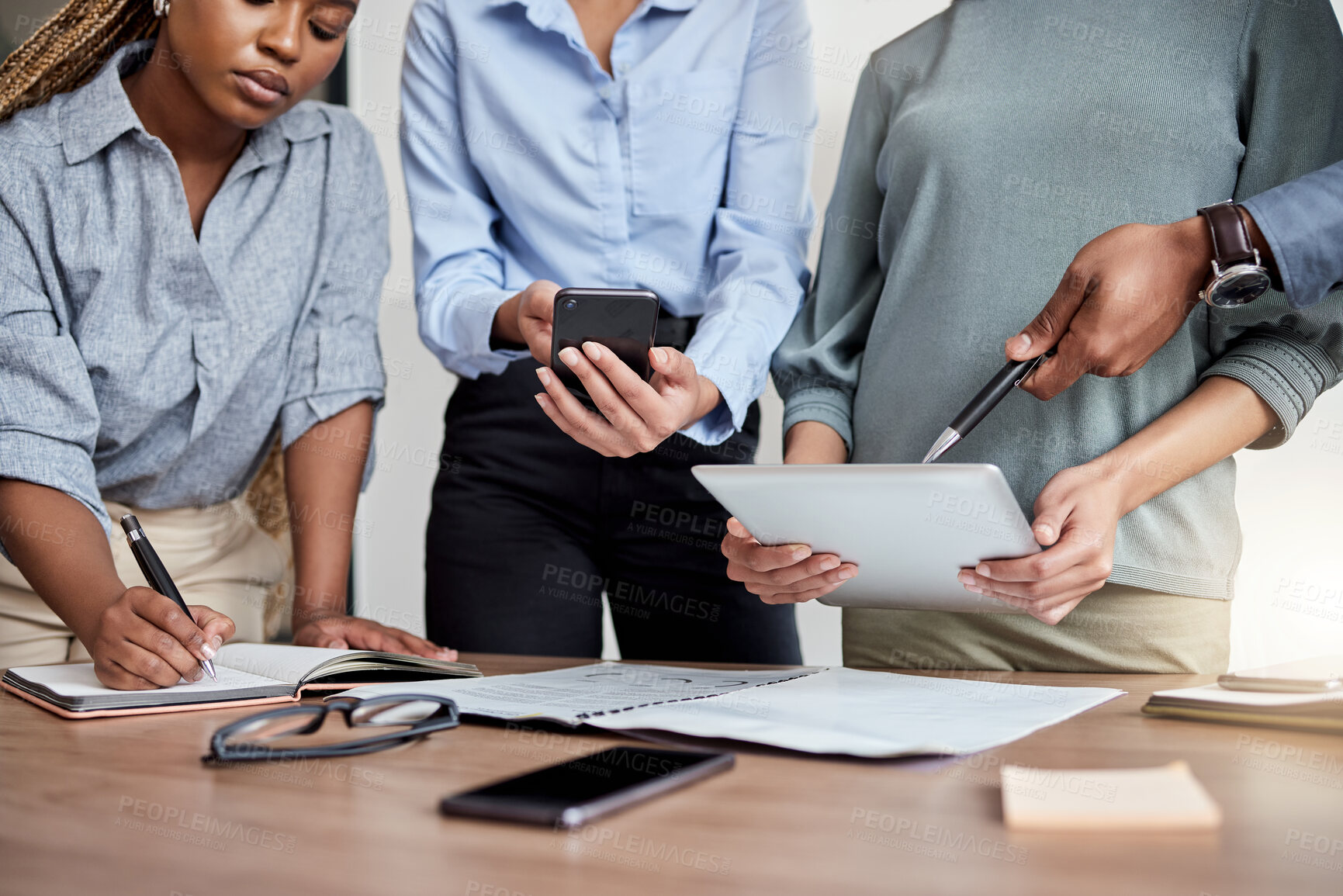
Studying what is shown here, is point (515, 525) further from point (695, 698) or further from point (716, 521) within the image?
point (695, 698)

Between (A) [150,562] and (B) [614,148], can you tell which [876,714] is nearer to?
(A) [150,562]

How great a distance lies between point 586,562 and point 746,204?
544mm

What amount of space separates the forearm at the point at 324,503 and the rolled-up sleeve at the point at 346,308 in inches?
1.1

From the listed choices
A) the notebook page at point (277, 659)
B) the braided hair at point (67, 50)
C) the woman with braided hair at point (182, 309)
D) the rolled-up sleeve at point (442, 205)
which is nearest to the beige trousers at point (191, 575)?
the woman with braided hair at point (182, 309)

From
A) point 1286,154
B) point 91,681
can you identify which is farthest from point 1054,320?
point 91,681

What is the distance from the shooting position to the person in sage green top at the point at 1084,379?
1007mm

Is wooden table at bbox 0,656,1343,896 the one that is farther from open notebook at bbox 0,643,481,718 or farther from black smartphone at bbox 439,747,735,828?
open notebook at bbox 0,643,481,718

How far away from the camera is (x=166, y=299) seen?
55.0 inches

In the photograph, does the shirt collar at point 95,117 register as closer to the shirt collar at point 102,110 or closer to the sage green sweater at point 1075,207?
the shirt collar at point 102,110

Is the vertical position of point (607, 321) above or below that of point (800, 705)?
above

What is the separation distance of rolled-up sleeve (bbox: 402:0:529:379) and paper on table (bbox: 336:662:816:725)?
499 mm

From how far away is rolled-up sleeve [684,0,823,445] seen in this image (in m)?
1.34

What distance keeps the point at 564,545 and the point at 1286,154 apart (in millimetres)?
945

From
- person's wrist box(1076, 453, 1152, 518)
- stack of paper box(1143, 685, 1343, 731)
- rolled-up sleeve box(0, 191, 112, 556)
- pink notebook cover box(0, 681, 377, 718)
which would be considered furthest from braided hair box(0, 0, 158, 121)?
stack of paper box(1143, 685, 1343, 731)
